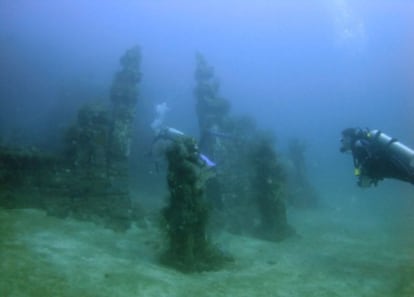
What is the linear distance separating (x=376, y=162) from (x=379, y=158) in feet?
0.45

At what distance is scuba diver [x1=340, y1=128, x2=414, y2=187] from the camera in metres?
9.27

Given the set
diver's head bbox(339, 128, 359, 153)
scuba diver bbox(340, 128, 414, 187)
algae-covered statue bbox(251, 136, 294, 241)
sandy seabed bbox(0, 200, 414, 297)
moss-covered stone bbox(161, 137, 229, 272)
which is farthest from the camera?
algae-covered statue bbox(251, 136, 294, 241)

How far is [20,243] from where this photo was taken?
7996 millimetres

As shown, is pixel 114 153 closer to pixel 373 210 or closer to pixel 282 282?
pixel 282 282

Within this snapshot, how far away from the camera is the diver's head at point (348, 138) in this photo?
10.6 meters

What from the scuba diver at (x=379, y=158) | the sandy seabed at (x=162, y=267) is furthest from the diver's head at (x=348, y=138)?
the sandy seabed at (x=162, y=267)

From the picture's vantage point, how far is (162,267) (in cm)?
861

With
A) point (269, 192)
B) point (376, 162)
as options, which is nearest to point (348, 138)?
point (376, 162)

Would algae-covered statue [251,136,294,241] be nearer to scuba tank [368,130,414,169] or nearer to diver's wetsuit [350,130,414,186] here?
diver's wetsuit [350,130,414,186]

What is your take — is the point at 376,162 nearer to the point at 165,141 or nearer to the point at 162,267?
A: the point at 162,267

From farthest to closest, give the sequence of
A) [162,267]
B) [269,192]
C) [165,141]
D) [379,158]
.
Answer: [165,141] < [269,192] < [379,158] < [162,267]

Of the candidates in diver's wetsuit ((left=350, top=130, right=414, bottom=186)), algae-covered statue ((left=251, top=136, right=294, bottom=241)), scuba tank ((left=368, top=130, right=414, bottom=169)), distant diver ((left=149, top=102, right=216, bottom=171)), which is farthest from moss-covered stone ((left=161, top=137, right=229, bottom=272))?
scuba tank ((left=368, top=130, right=414, bottom=169))

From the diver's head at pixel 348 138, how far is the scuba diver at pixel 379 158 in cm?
14

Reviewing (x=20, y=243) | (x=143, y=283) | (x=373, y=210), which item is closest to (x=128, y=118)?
(x=20, y=243)
